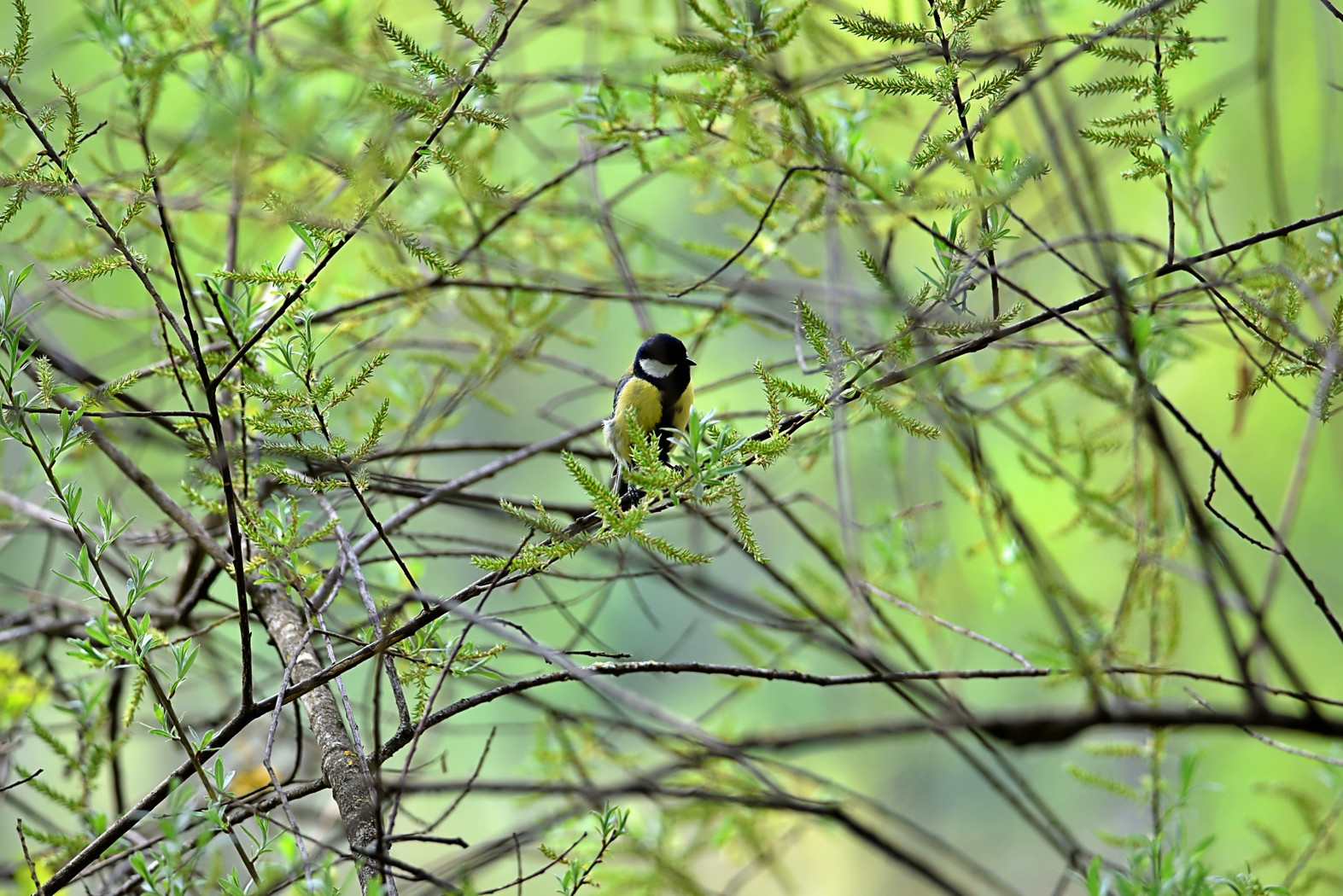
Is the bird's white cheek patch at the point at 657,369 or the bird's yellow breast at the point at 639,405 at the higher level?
the bird's white cheek patch at the point at 657,369

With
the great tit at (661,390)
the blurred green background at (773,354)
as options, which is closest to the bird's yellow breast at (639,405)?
the great tit at (661,390)

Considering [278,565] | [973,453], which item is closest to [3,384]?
[278,565]

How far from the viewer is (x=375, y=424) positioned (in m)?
0.93

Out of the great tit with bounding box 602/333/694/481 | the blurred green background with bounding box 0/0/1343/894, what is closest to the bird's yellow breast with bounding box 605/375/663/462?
the great tit with bounding box 602/333/694/481

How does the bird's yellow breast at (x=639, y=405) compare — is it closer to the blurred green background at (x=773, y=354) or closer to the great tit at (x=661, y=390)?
the great tit at (x=661, y=390)

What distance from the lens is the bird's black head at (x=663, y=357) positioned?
2158 mm

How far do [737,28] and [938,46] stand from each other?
0.29 meters

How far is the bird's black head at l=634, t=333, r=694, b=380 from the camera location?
85.0 inches

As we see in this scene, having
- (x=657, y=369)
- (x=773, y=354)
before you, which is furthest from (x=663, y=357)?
(x=773, y=354)

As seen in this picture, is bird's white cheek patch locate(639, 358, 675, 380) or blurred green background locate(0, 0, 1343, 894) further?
bird's white cheek patch locate(639, 358, 675, 380)

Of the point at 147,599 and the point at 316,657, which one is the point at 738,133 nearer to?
the point at 316,657

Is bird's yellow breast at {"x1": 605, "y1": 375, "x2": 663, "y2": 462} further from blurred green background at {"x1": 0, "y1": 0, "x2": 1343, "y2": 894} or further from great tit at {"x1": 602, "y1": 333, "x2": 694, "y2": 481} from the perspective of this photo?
blurred green background at {"x1": 0, "y1": 0, "x2": 1343, "y2": 894}

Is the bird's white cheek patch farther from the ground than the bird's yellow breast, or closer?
farther from the ground

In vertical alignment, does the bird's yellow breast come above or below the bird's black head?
below
